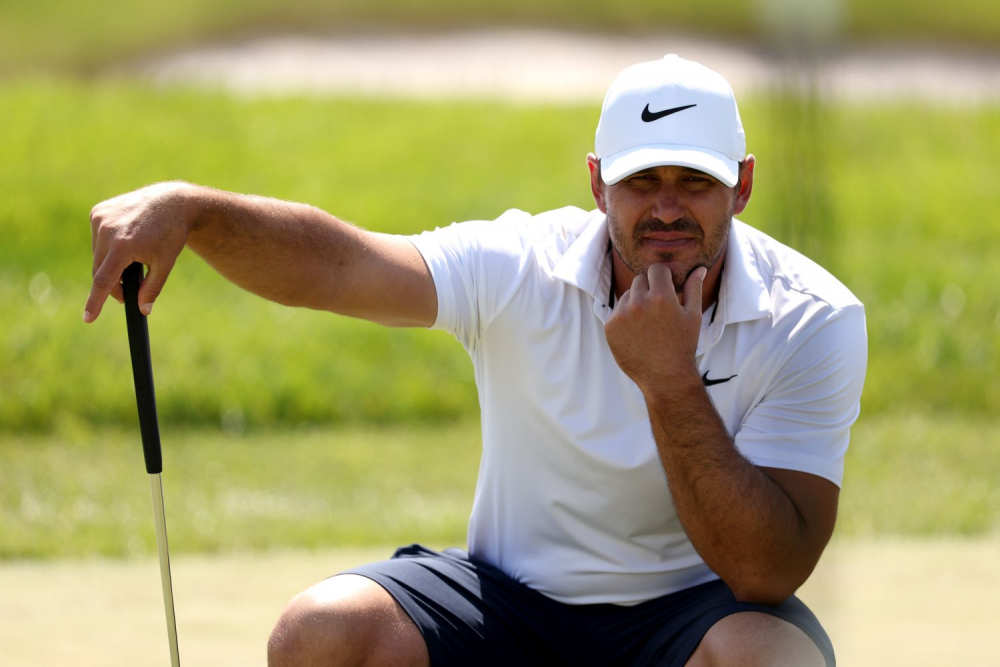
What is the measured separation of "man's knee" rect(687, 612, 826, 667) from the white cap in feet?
2.50

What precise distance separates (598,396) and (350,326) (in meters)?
4.94

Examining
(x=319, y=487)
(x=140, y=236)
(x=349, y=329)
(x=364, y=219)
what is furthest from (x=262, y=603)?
(x=364, y=219)

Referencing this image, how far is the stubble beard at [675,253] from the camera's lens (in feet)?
8.20

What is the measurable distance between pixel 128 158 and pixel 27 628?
557 cm

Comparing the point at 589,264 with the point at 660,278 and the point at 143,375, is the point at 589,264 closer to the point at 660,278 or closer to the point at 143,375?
the point at 660,278

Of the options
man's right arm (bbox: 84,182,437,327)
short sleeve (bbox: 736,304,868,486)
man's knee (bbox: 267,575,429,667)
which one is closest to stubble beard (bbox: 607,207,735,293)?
short sleeve (bbox: 736,304,868,486)

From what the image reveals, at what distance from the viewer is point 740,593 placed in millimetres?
2361

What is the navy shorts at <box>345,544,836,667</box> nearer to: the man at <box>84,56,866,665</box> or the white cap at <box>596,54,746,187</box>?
the man at <box>84,56,866,665</box>

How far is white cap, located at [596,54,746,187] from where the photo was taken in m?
2.50

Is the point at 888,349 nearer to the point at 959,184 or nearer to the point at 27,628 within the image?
the point at 959,184

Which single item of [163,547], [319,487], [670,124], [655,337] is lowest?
[319,487]

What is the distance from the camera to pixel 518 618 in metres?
2.50

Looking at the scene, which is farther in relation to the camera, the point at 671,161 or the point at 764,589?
the point at 671,161

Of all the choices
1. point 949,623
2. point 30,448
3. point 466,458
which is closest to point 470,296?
point 949,623
